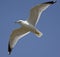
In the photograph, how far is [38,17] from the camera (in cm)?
1230

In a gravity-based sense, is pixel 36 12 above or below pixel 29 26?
above

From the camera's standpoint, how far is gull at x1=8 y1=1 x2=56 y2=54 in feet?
38.6

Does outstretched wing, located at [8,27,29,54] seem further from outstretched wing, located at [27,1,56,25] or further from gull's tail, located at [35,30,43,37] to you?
gull's tail, located at [35,30,43,37]

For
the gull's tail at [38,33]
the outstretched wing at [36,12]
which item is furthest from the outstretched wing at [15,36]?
the gull's tail at [38,33]

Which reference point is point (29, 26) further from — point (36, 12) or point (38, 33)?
point (36, 12)

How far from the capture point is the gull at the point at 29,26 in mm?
11752

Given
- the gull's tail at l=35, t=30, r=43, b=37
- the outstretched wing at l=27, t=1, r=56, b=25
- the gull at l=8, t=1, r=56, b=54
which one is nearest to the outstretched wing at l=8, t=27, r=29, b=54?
the gull at l=8, t=1, r=56, b=54

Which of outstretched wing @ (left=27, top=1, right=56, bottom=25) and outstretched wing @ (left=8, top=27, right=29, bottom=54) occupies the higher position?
outstretched wing @ (left=27, top=1, right=56, bottom=25)

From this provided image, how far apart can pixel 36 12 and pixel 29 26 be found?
55cm

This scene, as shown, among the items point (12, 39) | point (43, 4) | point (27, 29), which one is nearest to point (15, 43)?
point (12, 39)

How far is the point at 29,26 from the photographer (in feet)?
39.3

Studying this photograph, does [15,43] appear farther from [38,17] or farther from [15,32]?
[38,17]

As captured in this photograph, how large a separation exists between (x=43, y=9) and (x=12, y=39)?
1771 millimetres

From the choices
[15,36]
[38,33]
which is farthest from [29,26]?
[15,36]
